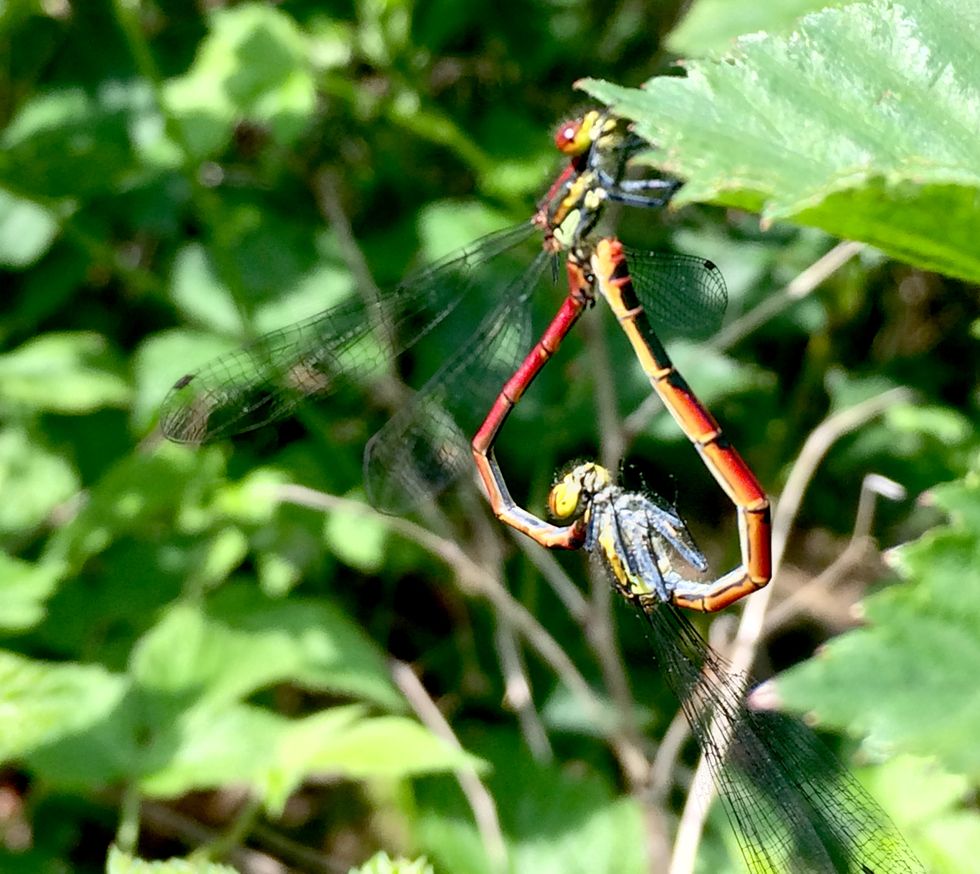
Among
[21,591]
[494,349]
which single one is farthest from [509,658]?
[21,591]

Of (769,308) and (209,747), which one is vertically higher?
(769,308)

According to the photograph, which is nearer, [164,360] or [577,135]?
[577,135]

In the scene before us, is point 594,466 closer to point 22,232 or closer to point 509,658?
point 509,658

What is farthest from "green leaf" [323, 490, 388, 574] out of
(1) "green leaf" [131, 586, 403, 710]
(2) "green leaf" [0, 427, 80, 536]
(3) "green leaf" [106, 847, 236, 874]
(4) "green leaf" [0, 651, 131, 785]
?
(3) "green leaf" [106, 847, 236, 874]

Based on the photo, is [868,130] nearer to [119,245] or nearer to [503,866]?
[503,866]

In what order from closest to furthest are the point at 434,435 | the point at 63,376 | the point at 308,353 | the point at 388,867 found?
1. the point at 388,867
2. the point at 308,353
3. the point at 434,435
4. the point at 63,376

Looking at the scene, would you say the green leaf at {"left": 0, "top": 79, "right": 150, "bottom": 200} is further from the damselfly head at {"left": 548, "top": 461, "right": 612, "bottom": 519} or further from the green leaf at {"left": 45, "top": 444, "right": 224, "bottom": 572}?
the damselfly head at {"left": 548, "top": 461, "right": 612, "bottom": 519}
